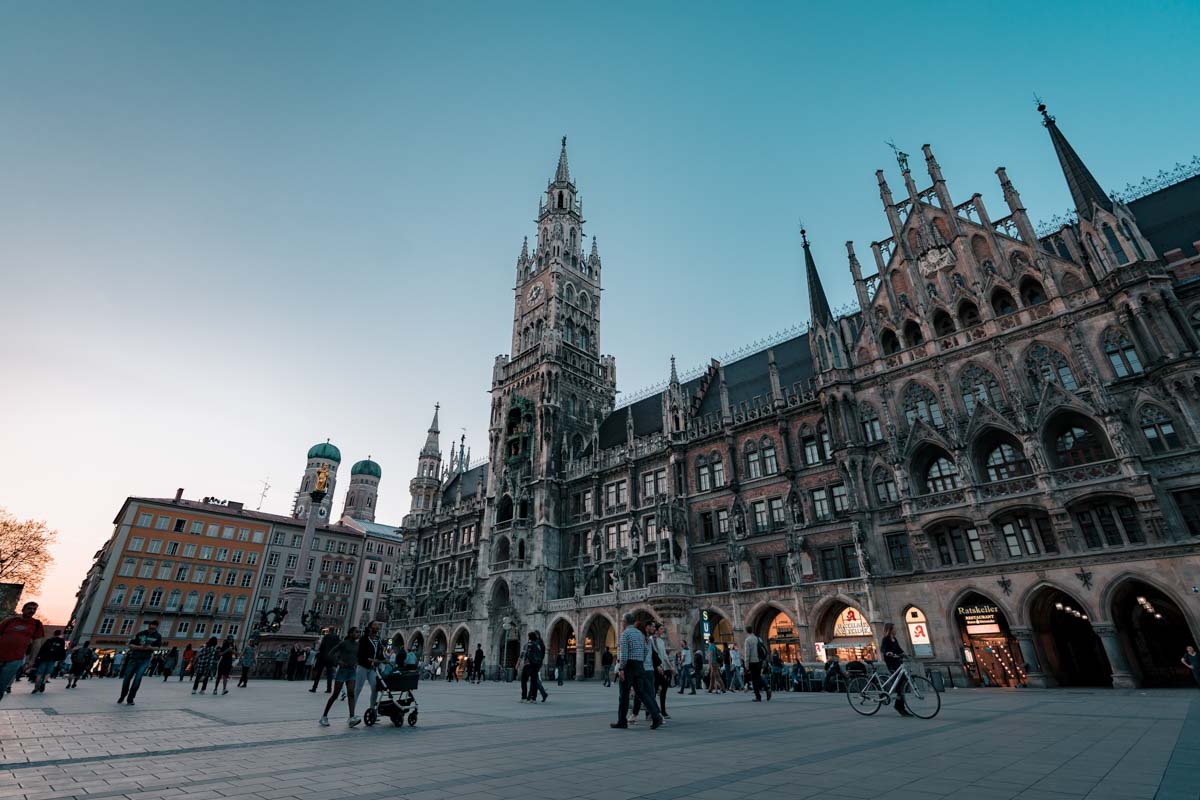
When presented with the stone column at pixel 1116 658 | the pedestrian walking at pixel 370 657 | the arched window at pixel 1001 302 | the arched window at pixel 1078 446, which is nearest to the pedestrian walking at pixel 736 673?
the stone column at pixel 1116 658

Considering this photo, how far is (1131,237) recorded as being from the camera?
2447 cm

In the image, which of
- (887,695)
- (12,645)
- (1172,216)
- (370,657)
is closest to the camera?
(12,645)

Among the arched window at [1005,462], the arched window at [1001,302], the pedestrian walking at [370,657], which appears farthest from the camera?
the arched window at [1001,302]

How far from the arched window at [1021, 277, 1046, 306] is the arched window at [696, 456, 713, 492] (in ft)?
61.3

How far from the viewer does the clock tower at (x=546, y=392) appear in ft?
147

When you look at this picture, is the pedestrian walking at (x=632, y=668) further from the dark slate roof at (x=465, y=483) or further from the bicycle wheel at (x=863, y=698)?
the dark slate roof at (x=465, y=483)

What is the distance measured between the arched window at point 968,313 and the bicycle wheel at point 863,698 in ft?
73.5

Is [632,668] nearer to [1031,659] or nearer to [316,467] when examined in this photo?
[1031,659]

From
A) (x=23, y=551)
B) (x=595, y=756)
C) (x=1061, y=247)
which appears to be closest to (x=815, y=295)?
(x=1061, y=247)

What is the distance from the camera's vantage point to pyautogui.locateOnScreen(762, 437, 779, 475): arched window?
33656 millimetres

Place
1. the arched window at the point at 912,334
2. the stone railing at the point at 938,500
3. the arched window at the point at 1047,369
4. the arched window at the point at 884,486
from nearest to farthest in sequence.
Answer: the arched window at the point at 1047,369, the stone railing at the point at 938,500, the arched window at the point at 884,486, the arched window at the point at 912,334

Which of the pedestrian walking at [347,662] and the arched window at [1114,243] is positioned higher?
the arched window at [1114,243]

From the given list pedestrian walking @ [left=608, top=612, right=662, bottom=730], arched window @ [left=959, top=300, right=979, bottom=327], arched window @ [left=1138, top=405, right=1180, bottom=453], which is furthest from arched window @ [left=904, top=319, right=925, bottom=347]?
pedestrian walking @ [left=608, top=612, right=662, bottom=730]

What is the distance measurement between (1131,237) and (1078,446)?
921 cm
